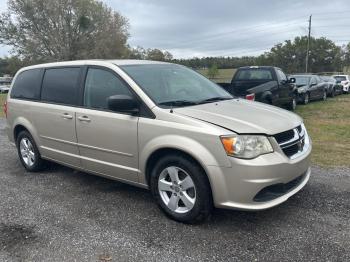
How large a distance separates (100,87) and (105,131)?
2.06ft

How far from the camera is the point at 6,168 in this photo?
6414 mm

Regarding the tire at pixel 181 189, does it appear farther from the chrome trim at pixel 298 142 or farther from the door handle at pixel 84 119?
the door handle at pixel 84 119

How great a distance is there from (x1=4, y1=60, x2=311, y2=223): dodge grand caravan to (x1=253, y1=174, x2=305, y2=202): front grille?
1 cm

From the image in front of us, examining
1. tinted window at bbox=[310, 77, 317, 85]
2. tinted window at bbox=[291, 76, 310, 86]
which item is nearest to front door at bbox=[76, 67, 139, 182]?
tinted window at bbox=[291, 76, 310, 86]

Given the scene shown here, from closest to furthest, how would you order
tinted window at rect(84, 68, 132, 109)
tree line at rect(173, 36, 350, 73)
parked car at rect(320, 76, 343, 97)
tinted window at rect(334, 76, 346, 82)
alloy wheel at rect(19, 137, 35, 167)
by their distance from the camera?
tinted window at rect(84, 68, 132, 109) < alloy wheel at rect(19, 137, 35, 167) < parked car at rect(320, 76, 343, 97) < tinted window at rect(334, 76, 346, 82) < tree line at rect(173, 36, 350, 73)

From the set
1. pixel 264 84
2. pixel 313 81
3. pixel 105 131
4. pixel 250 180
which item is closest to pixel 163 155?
pixel 105 131

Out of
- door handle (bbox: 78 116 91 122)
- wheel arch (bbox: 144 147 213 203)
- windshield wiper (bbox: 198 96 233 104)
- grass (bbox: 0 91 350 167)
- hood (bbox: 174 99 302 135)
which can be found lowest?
grass (bbox: 0 91 350 167)

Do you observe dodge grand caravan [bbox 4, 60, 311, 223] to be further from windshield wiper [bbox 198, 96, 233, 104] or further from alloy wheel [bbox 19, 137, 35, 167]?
alloy wheel [bbox 19, 137, 35, 167]

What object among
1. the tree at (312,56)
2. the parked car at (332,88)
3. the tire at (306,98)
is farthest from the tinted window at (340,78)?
the tree at (312,56)

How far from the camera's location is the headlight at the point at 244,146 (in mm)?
3510

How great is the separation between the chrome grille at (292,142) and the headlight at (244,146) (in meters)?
0.25

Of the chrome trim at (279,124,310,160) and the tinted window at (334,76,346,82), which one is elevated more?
the chrome trim at (279,124,310,160)

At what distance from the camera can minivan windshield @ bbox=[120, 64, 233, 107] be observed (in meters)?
4.31

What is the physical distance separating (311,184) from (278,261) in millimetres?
2144
